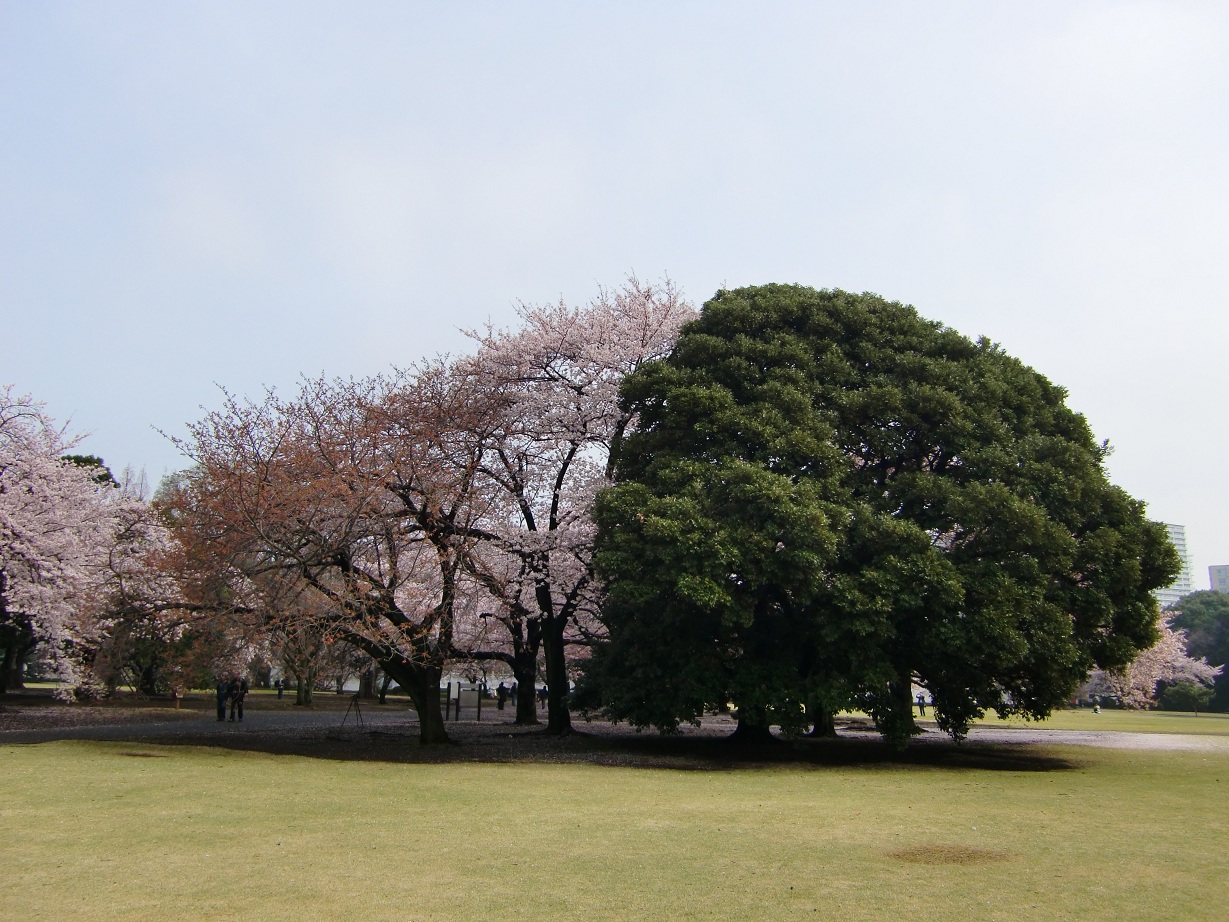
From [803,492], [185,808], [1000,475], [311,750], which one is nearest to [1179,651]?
[1000,475]

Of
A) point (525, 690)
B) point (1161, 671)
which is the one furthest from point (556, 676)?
point (1161, 671)

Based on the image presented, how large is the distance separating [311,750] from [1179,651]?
47769mm

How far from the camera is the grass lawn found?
261 inches

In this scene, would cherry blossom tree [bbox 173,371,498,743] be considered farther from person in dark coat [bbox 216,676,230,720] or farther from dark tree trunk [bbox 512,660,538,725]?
person in dark coat [bbox 216,676,230,720]

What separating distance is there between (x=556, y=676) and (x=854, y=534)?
940 cm

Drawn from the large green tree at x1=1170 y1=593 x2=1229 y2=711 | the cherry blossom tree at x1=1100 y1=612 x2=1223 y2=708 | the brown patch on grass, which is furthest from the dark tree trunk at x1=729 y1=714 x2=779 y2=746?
the large green tree at x1=1170 y1=593 x2=1229 y2=711

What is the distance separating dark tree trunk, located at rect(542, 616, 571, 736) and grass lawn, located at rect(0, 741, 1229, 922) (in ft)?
26.1

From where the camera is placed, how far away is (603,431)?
880 inches

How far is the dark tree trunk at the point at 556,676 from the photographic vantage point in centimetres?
2270

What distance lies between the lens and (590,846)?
873 cm

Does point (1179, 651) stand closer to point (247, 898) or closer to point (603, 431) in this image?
point (603, 431)

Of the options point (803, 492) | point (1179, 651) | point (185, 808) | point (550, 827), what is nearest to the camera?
point (550, 827)

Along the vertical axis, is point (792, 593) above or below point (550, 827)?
above

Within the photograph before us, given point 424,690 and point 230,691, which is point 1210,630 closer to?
point 424,690
